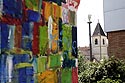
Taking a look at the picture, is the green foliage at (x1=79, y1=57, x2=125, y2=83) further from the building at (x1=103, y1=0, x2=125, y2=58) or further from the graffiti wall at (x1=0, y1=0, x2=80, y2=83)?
the graffiti wall at (x1=0, y1=0, x2=80, y2=83)

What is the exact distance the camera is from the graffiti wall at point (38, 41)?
1739 millimetres

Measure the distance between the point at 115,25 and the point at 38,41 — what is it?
181 inches

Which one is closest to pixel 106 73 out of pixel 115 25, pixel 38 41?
pixel 115 25

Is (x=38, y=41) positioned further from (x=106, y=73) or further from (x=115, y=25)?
(x=115, y=25)

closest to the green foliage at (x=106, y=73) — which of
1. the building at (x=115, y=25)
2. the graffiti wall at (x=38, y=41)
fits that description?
the building at (x=115, y=25)

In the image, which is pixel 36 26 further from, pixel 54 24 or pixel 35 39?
pixel 54 24

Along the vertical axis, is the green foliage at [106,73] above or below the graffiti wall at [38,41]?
below

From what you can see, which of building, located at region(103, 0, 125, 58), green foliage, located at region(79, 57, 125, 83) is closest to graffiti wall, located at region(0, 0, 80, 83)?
green foliage, located at region(79, 57, 125, 83)

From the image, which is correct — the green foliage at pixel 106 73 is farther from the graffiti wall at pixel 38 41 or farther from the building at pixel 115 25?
the graffiti wall at pixel 38 41

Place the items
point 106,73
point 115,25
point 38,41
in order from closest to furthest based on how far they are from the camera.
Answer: point 38,41 → point 106,73 → point 115,25

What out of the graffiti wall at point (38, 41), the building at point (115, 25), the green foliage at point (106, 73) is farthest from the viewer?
the building at point (115, 25)

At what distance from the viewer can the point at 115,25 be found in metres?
6.34

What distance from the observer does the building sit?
6191mm

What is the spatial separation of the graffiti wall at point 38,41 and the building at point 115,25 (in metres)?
3.87
